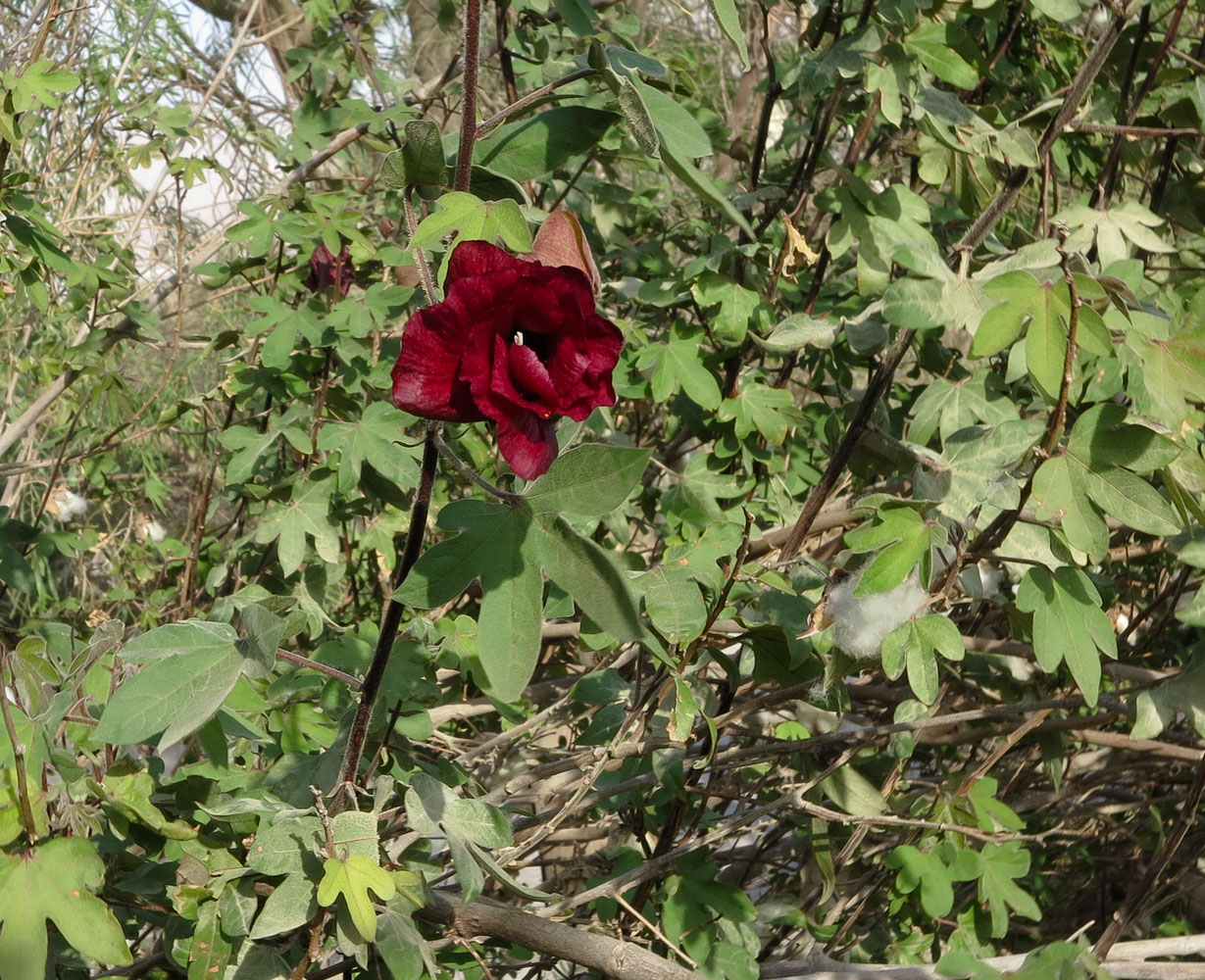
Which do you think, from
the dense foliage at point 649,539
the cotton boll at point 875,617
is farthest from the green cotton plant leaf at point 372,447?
the cotton boll at point 875,617

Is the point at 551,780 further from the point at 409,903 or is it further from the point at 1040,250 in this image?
the point at 1040,250

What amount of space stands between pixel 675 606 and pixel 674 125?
2.04 ft

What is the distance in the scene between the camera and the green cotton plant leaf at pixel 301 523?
186 cm

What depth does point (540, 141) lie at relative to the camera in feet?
3.05

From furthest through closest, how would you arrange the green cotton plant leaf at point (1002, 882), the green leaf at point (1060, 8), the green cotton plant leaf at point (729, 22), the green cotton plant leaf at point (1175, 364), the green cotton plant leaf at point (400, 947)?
the green cotton plant leaf at point (1002, 882) < the green leaf at point (1060, 8) < the green cotton plant leaf at point (1175, 364) < the green cotton plant leaf at point (400, 947) < the green cotton plant leaf at point (729, 22)

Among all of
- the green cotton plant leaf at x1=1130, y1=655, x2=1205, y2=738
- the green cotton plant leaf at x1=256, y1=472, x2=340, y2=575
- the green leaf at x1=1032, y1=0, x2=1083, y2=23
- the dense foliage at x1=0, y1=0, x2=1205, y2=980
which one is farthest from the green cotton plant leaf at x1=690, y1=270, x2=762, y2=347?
the green cotton plant leaf at x1=1130, y1=655, x2=1205, y2=738

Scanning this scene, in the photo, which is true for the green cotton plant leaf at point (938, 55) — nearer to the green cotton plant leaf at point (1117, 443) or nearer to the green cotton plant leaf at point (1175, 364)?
the green cotton plant leaf at point (1175, 364)

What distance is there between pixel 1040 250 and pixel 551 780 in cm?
127

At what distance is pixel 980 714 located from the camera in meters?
1.51

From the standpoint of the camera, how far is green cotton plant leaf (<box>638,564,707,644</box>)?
4.24 feet

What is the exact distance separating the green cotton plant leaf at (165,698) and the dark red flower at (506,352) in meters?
0.33

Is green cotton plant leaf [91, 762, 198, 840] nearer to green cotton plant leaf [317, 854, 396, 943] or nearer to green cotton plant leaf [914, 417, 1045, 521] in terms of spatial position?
green cotton plant leaf [317, 854, 396, 943]

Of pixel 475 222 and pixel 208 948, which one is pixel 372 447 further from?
pixel 475 222

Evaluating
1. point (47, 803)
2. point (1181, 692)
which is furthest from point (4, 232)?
point (1181, 692)
